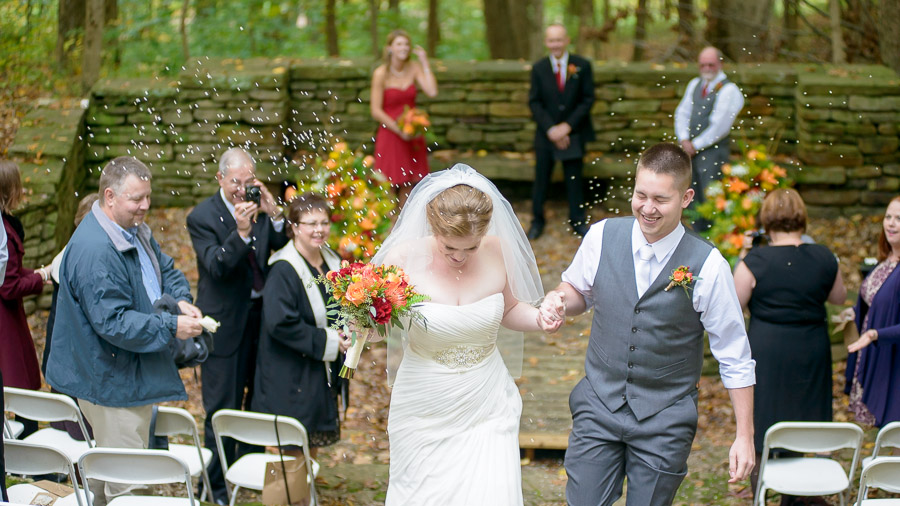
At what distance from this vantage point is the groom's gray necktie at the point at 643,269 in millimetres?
3828

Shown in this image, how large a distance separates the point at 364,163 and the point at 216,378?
2893 millimetres

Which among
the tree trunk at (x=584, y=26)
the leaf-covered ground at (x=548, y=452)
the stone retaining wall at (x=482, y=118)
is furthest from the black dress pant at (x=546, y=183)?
the tree trunk at (x=584, y=26)

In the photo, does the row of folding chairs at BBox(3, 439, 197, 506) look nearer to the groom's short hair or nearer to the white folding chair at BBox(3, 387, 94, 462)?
the white folding chair at BBox(3, 387, 94, 462)

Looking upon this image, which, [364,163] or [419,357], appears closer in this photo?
[419,357]

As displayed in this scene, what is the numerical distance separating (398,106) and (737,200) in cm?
348

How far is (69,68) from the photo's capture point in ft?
37.7

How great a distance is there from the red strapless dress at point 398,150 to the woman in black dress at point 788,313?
4492mm

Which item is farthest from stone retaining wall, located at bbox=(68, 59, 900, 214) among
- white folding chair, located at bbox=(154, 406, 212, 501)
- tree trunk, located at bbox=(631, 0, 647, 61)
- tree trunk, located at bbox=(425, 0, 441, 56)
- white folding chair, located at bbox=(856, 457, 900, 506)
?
white folding chair, located at bbox=(856, 457, 900, 506)

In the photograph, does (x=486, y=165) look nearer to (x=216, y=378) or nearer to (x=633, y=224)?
(x=216, y=378)

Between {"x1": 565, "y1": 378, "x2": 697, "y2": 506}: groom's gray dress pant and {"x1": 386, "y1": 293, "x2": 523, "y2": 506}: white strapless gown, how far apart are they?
0.93 feet

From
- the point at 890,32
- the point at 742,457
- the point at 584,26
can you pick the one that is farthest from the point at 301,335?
the point at 584,26

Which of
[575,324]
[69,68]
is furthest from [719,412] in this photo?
[69,68]

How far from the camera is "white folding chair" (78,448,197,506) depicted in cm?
405

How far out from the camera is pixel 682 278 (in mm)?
3721
